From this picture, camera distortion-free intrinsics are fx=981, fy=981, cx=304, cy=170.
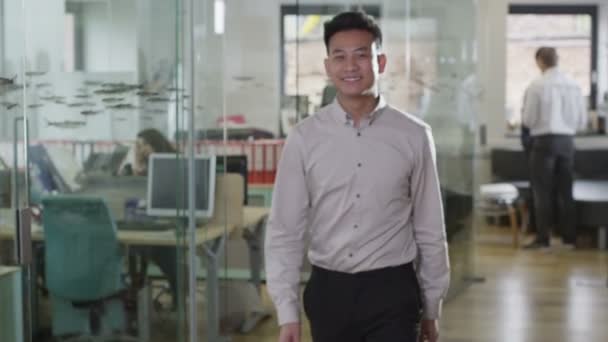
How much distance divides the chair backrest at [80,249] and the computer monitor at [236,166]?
0.60 m

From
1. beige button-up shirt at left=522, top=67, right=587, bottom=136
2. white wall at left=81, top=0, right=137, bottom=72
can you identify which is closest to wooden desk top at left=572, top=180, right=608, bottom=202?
beige button-up shirt at left=522, top=67, right=587, bottom=136

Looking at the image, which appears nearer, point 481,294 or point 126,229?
point 126,229

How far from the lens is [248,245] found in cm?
510

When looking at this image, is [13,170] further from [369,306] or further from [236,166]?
[369,306]

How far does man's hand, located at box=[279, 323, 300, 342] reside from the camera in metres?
2.46

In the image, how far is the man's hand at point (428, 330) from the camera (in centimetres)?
256

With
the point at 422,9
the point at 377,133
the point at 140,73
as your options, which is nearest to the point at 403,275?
the point at 377,133

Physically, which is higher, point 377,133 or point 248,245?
point 377,133

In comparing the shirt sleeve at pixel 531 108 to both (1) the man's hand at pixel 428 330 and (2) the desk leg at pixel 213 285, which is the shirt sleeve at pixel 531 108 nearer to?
(2) the desk leg at pixel 213 285

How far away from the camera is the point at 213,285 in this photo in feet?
14.9

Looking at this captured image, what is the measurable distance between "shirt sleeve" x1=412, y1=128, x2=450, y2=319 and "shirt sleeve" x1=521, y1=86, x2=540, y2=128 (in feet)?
18.9

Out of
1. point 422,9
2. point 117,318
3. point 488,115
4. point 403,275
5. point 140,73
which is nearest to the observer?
point 403,275

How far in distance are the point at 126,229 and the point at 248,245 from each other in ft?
3.22

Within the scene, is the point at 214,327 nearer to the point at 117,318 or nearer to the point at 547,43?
the point at 117,318
